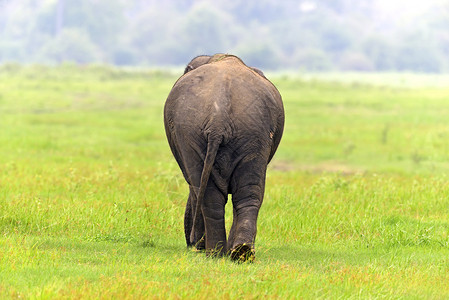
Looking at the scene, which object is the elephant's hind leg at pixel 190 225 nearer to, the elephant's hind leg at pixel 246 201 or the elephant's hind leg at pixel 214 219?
the elephant's hind leg at pixel 214 219

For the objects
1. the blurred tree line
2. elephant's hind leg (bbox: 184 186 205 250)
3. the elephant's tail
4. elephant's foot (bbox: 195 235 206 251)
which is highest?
the blurred tree line

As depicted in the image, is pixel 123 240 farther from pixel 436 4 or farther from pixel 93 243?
pixel 436 4

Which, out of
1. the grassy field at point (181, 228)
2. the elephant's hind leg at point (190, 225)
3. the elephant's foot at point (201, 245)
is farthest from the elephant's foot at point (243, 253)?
the elephant's foot at point (201, 245)

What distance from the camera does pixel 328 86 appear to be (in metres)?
55.3

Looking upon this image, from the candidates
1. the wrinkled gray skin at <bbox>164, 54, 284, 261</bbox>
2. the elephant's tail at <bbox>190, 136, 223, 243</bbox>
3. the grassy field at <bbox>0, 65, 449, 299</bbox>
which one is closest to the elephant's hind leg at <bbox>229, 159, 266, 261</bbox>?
the wrinkled gray skin at <bbox>164, 54, 284, 261</bbox>

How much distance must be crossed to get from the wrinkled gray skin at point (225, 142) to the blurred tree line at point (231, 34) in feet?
342

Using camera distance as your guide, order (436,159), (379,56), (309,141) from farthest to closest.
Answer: (379,56), (309,141), (436,159)

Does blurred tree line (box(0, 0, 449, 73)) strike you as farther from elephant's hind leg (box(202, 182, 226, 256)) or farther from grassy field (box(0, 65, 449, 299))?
elephant's hind leg (box(202, 182, 226, 256))

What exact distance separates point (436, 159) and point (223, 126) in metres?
15.3

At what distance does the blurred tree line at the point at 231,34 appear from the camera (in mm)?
120438

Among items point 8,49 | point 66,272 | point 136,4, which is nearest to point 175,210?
point 66,272

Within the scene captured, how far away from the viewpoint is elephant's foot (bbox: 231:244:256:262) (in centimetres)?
706

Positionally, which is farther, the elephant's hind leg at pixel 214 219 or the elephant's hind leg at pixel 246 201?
the elephant's hind leg at pixel 214 219

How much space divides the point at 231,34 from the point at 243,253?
128387mm
